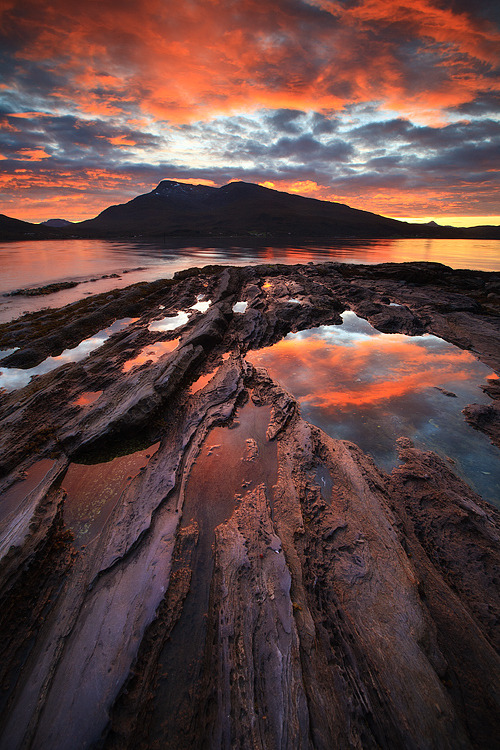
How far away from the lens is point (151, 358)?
13789mm

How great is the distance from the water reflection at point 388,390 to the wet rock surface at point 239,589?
76 cm

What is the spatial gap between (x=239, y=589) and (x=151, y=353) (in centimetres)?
1169

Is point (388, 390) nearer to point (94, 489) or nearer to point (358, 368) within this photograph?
point (358, 368)

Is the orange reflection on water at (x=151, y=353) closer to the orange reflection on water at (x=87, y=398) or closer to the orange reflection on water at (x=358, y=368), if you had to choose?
the orange reflection on water at (x=87, y=398)

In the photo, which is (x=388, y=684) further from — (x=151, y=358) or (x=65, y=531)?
(x=151, y=358)

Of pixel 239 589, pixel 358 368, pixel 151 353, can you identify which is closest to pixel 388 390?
pixel 358 368

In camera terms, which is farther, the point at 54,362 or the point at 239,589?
the point at 54,362

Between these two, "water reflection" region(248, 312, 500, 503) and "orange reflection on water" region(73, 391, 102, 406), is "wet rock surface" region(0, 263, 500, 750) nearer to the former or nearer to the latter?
"orange reflection on water" region(73, 391, 102, 406)

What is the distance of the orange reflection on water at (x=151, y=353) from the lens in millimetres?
13125

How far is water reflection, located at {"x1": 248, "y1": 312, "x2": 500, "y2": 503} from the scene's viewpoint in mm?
8156

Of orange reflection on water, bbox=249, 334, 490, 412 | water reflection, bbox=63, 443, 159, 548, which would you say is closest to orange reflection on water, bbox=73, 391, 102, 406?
water reflection, bbox=63, 443, 159, 548

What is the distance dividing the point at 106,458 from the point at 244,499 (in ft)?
14.0

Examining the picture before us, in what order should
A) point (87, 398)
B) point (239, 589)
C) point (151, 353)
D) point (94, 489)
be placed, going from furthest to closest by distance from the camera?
point (151, 353)
point (87, 398)
point (94, 489)
point (239, 589)

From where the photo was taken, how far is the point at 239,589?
192 inches
